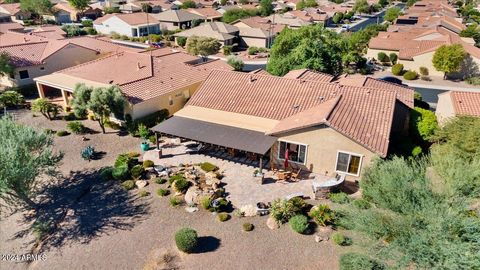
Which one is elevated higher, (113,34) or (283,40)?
(283,40)

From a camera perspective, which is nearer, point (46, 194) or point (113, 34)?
point (46, 194)

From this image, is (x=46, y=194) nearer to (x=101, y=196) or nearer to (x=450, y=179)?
(x=101, y=196)

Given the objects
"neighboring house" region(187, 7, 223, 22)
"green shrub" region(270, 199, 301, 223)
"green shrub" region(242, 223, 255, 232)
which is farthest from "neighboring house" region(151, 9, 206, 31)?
"green shrub" region(242, 223, 255, 232)

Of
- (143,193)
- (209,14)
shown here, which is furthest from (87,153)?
(209,14)

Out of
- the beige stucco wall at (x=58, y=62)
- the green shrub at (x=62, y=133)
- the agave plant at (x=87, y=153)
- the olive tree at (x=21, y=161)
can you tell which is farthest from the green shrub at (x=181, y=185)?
the beige stucco wall at (x=58, y=62)

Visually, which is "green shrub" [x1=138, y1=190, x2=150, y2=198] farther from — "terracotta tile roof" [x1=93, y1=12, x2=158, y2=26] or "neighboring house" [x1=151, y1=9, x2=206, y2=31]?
"neighboring house" [x1=151, y1=9, x2=206, y2=31]

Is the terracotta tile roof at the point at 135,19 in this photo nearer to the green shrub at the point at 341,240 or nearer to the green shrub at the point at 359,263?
the green shrub at the point at 341,240

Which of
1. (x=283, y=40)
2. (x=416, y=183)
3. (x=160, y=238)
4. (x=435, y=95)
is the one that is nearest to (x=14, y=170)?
(x=160, y=238)
